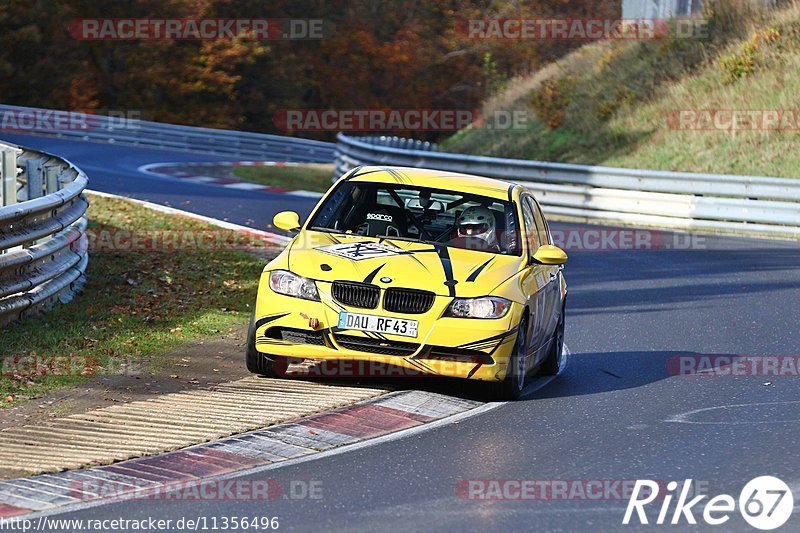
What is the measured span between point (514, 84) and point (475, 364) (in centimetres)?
3099

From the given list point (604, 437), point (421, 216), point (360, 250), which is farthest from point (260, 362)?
point (604, 437)

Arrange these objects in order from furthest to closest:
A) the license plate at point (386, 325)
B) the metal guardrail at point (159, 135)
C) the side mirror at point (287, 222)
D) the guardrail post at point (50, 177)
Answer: the metal guardrail at point (159, 135) → the guardrail post at point (50, 177) → the side mirror at point (287, 222) → the license plate at point (386, 325)

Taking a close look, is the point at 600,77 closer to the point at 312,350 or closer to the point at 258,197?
the point at 258,197

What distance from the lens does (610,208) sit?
24.4m

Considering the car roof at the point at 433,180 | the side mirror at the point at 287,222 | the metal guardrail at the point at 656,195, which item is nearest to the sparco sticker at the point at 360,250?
the side mirror at the point at 287,222

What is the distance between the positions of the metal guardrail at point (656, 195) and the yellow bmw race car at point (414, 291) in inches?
505

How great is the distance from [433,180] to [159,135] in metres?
30.5

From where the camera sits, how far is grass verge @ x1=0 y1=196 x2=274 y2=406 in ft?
32.9

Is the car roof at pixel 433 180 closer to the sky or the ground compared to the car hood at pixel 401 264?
closer to the sky

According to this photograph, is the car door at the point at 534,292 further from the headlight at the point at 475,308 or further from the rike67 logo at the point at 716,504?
the rike67 logo at the point at 716,504

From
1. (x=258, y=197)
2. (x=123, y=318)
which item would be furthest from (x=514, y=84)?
(x=123, y=318)

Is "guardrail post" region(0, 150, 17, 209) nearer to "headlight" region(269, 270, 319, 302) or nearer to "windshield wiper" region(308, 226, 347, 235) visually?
"windshield wiper" region(308, 226, 347, 235)

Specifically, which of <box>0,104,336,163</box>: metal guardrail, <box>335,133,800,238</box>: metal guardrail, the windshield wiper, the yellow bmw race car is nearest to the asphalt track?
the yellow bmw race car

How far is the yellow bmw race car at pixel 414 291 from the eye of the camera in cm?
942
